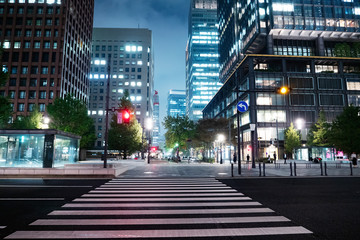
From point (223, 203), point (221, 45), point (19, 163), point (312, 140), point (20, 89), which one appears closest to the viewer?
point (223, 203)

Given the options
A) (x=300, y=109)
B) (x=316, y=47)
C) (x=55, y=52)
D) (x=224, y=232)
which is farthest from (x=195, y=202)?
(x=316, y=47)

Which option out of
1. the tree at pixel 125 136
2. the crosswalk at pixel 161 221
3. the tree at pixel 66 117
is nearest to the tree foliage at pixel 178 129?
the tree at pixel 125 136

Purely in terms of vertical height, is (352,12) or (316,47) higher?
(352,12)

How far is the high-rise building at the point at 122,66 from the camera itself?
10231cm

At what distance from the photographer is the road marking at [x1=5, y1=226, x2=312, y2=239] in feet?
14.5

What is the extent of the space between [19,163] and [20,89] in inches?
1954

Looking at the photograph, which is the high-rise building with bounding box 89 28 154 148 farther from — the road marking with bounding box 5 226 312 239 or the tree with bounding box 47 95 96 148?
the road marking with bounding box 5 226 312 239

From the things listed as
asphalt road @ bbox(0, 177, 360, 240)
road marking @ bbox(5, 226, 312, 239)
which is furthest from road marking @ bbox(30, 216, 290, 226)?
road marking @ bbox(5, 226, 312, 239)

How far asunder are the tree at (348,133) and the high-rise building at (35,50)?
206 feet

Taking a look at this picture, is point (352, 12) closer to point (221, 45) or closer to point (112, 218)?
point (221, 45)

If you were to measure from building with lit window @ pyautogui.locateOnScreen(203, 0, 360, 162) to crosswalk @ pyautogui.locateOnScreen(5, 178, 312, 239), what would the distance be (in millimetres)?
40421

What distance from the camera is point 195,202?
765 centimetres

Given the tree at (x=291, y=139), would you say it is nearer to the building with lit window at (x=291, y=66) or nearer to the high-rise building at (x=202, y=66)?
the building with lit window at (x=291, y=66)

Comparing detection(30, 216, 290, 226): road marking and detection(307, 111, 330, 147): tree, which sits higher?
detection(307, 111, 330, 147): tree
